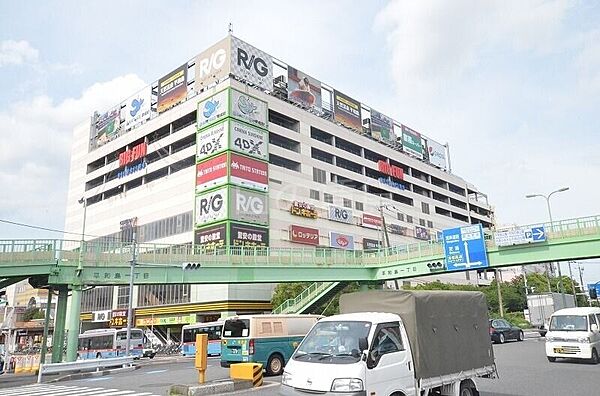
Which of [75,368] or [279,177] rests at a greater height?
[279,177]

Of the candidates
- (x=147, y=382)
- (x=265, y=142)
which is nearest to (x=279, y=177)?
(x=265, y=142)

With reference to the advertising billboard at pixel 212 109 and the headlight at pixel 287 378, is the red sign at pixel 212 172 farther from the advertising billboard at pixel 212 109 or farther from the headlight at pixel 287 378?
the headlight at pixel 287 378

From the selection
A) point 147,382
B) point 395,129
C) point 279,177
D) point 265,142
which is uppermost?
point 395,129

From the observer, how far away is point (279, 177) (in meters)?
56.3

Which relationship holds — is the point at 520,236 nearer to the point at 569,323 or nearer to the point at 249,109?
the point at 569,323

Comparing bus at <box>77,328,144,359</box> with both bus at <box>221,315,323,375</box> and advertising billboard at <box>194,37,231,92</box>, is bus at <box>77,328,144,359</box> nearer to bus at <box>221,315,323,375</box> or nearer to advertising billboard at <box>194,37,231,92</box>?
bus at <box>221,315,323,375</box>

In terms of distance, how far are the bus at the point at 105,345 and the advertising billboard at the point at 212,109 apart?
82.5 feet

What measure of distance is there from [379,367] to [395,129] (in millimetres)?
77371

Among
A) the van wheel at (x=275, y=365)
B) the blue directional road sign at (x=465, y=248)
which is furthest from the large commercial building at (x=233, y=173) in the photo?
the van wheel at (x=275, y=365)

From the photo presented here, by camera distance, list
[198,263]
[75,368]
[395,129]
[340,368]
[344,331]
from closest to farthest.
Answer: [340,368] < [344,331] < [75,368] < [198,263] < [395,129]

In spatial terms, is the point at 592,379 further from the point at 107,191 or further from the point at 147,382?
the point at 107,191

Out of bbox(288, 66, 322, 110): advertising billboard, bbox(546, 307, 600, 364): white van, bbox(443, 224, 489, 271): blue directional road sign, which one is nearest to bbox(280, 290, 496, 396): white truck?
bbox(546, 307, 600, 364): white van

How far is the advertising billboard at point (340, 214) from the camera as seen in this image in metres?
62.2

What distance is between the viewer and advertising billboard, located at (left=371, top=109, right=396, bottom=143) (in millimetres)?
76819
